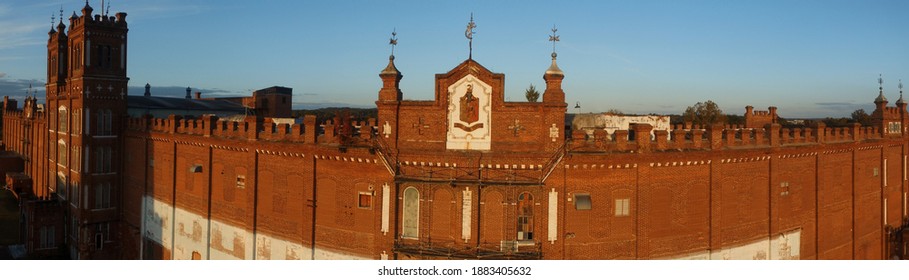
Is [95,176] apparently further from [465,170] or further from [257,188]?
[465,170]

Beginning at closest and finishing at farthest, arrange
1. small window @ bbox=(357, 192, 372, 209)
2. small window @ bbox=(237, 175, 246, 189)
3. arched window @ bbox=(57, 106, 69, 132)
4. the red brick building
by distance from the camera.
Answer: the red brick building, small window @ bbox=(357, 192, 372, 209), small window @ bbox=(237, 175, 246, 189), arched window @ bbox=(57, 106, 69, 132)

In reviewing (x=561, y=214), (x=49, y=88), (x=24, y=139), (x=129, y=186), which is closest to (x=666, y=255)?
(x=561, y=214)

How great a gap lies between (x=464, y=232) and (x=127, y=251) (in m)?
26.3

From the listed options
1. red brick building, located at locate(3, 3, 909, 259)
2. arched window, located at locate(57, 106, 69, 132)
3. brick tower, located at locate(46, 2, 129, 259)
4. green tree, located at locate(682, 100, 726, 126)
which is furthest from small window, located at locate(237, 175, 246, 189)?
green tree, located at locate(682, 100, 726, 126)

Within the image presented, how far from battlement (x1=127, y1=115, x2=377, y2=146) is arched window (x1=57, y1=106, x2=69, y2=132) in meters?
6.67

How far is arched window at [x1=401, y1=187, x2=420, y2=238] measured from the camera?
2375 cm

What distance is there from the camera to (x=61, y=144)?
4053 cm

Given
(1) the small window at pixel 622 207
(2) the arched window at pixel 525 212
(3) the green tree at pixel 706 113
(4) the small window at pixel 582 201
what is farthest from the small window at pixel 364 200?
(3) the green tree at pixel 706 113

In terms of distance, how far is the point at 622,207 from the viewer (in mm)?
23766

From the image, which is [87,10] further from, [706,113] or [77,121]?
[706,113]

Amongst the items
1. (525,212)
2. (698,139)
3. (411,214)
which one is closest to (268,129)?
(411,214)

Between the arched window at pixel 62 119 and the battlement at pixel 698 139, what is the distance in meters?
34.2

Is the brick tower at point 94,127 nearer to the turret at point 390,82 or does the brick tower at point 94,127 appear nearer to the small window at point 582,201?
the turret at point 390,82

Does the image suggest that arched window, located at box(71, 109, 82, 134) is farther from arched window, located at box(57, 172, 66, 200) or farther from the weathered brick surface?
the weathered brick surface
